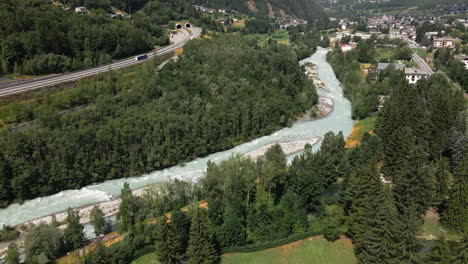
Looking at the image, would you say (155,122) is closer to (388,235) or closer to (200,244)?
(200,244)

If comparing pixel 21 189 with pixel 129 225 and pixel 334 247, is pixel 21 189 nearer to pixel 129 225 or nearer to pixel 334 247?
pixel 129 225

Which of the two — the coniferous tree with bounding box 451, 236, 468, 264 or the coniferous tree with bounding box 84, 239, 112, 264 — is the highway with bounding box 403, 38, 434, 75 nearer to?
the coniferous tree with bounding box 451, 236, 468, 264

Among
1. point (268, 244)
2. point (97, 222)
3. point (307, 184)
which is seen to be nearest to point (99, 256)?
point (97, 222)

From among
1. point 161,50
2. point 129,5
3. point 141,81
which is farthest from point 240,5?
point 141,81

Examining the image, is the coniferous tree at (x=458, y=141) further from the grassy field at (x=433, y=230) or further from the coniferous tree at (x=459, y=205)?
the coniferous tree at (x=459, y=205)

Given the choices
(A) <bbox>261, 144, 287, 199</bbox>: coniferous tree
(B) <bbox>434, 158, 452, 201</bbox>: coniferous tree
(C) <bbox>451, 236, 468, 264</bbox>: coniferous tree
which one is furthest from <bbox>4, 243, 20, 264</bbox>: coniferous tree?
(B) <bbox>434, 158, 452, 201</bbox>: coniferous tree

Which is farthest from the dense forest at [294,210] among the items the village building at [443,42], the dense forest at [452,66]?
the village building at [443,42]
